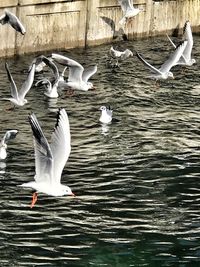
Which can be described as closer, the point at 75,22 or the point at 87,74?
the point at 87,74

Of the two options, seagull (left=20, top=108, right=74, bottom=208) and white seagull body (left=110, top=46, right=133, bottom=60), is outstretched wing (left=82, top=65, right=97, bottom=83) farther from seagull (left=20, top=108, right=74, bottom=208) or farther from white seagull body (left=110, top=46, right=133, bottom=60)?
seagull (left=20, top=108, right=74, bottom=208)

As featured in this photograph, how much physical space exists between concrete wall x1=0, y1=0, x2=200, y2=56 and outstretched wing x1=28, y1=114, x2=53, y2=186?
1320 centimetres

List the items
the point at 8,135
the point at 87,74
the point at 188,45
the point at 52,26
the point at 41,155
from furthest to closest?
the point at 52,26 → the point at 188,45 → the point at 87,74 → the point at 8,135 → the point at 41,155

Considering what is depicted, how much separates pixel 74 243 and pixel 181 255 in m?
1.83

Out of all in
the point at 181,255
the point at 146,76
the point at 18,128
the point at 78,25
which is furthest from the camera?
the point at 78,25

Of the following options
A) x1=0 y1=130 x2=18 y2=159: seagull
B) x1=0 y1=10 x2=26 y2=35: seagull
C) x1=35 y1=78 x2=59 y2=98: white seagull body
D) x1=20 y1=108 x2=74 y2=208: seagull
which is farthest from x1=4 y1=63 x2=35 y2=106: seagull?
x1=20 y1=108 x2=74 y2=208: seagull

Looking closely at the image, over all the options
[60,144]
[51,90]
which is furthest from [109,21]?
[60,144]

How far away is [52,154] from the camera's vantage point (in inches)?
655

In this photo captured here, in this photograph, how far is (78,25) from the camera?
32.3 m

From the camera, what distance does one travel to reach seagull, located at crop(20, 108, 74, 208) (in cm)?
1625

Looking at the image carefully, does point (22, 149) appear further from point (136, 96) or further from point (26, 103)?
point (136, 96)

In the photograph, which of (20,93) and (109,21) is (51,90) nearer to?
(20,93)

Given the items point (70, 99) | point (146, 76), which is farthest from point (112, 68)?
point (70, 99)

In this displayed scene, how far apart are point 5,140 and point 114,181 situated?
8.98 ft
